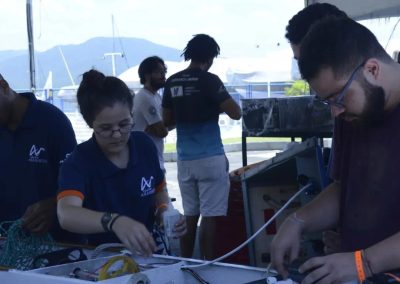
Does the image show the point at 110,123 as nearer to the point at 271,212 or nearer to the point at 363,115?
the point at 363,115

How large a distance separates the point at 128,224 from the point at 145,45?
210 feet

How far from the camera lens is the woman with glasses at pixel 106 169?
6.49 ft

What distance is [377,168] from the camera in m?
1.56

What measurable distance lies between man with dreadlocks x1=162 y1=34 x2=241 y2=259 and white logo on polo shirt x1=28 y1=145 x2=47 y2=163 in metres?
1.64

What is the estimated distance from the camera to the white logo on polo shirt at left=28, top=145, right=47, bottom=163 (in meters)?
2.39

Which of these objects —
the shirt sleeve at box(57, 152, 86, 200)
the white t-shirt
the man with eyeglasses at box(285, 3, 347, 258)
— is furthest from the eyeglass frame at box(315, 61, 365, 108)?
the white t-shirt

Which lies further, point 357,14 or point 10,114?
point 357,14

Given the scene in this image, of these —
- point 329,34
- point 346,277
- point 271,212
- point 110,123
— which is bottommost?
point 271,212

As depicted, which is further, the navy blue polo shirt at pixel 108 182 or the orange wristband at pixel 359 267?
the navy blue polo shirt at pixel 108 182

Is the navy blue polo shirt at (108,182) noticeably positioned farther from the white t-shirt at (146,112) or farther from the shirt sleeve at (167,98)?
the white t-shirt at (146,112)

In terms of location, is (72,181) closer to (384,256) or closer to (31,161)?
(31,161)

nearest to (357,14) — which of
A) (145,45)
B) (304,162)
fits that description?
(304,162)

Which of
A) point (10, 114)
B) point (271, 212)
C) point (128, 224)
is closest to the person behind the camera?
point (128, 224)

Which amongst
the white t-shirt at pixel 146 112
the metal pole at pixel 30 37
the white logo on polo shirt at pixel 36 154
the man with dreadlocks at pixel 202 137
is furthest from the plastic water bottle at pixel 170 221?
the metal pole at pixel 30 37
